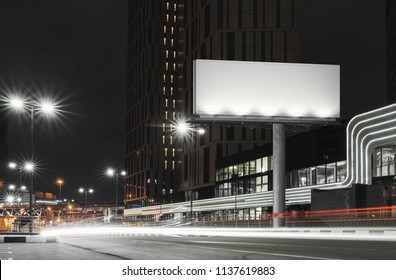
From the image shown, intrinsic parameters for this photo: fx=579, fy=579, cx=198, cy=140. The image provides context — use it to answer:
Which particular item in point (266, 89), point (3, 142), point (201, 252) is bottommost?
point (201, 252)

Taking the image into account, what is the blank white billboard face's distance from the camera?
47.0 meters

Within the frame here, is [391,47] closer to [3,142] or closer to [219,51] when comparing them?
[219,51]

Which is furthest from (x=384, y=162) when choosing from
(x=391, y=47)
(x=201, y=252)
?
(x=391, y=47)

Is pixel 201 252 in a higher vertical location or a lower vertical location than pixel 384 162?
lower

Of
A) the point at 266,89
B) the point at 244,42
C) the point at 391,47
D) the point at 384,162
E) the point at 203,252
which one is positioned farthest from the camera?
the point at 391,47

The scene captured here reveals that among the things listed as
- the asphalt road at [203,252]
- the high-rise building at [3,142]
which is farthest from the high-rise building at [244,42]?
the high-rise building at [3,142]

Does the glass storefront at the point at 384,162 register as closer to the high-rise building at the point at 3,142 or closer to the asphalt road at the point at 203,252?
the asphalt road at the point at 203,252

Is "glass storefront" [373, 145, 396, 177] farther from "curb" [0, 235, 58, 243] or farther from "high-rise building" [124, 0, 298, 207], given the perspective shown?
"curb" [0, 235, 58, 243]

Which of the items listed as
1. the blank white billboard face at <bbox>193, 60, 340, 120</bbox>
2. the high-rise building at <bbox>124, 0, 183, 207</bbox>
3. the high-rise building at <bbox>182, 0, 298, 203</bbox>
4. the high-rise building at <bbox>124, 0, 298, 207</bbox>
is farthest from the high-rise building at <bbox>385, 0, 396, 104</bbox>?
the blank white billboard face at <bbox>193, 60, 340, 120</bbox>

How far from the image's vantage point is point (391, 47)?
160m

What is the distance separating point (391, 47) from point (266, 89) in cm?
12381

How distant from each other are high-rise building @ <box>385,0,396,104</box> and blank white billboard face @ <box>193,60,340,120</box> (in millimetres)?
108201

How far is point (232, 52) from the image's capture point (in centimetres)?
10044
